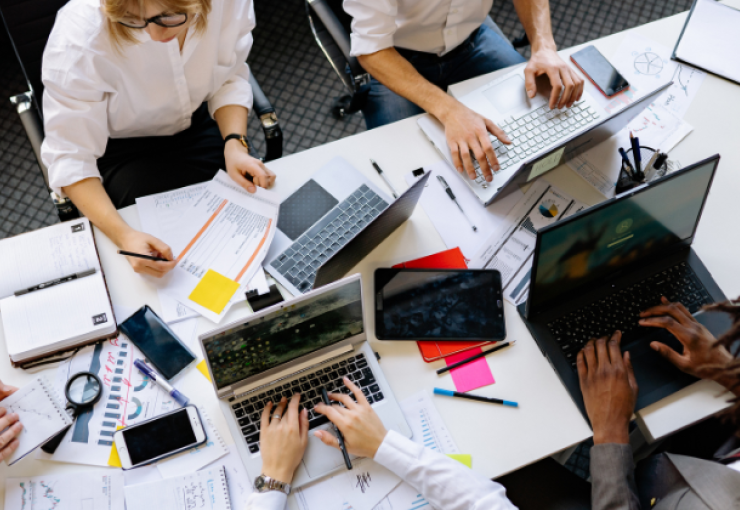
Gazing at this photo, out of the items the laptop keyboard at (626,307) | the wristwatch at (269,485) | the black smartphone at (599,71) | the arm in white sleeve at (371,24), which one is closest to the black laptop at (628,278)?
the laptop keyboard at (626,307)

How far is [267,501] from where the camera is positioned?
1107mm

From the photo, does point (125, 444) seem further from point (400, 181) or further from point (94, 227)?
point (400, 181)

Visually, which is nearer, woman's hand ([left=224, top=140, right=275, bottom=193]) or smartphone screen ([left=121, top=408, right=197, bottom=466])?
smartphone screen ([left=121, top=408, right=197, bottom=466])

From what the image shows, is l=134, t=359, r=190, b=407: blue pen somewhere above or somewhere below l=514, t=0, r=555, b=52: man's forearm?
below

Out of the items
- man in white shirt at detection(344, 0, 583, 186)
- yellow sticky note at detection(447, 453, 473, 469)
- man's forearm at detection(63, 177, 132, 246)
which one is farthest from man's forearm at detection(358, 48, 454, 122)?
yellow sticky note at detection(447, 453, 473, 469)

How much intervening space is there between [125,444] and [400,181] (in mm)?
864

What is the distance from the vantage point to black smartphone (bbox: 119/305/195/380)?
1.26m

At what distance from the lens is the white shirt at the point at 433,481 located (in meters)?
1.12

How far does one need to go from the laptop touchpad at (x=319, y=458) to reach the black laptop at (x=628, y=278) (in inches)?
19.9

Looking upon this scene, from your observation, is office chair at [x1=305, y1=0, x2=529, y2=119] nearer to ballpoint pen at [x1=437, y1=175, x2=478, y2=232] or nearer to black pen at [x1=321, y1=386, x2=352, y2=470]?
ballpoint pen at [x1=437, y1=175, x2=478, y2=232]


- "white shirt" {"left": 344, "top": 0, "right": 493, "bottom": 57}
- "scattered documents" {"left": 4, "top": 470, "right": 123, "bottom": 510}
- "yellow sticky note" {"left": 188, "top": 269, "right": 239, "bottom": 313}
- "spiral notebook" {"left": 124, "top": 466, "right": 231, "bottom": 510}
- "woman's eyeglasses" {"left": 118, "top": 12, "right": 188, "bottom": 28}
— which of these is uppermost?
"woman's eyeglasses" {"left": 118, "top": 12, "right": 188, "bottom": 28}

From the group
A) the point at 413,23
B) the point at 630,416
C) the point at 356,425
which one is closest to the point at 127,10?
the point at 413,23

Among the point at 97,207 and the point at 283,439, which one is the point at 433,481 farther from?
the point at 97,207

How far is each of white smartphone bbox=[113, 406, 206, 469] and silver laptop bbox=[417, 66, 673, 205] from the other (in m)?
0.84
